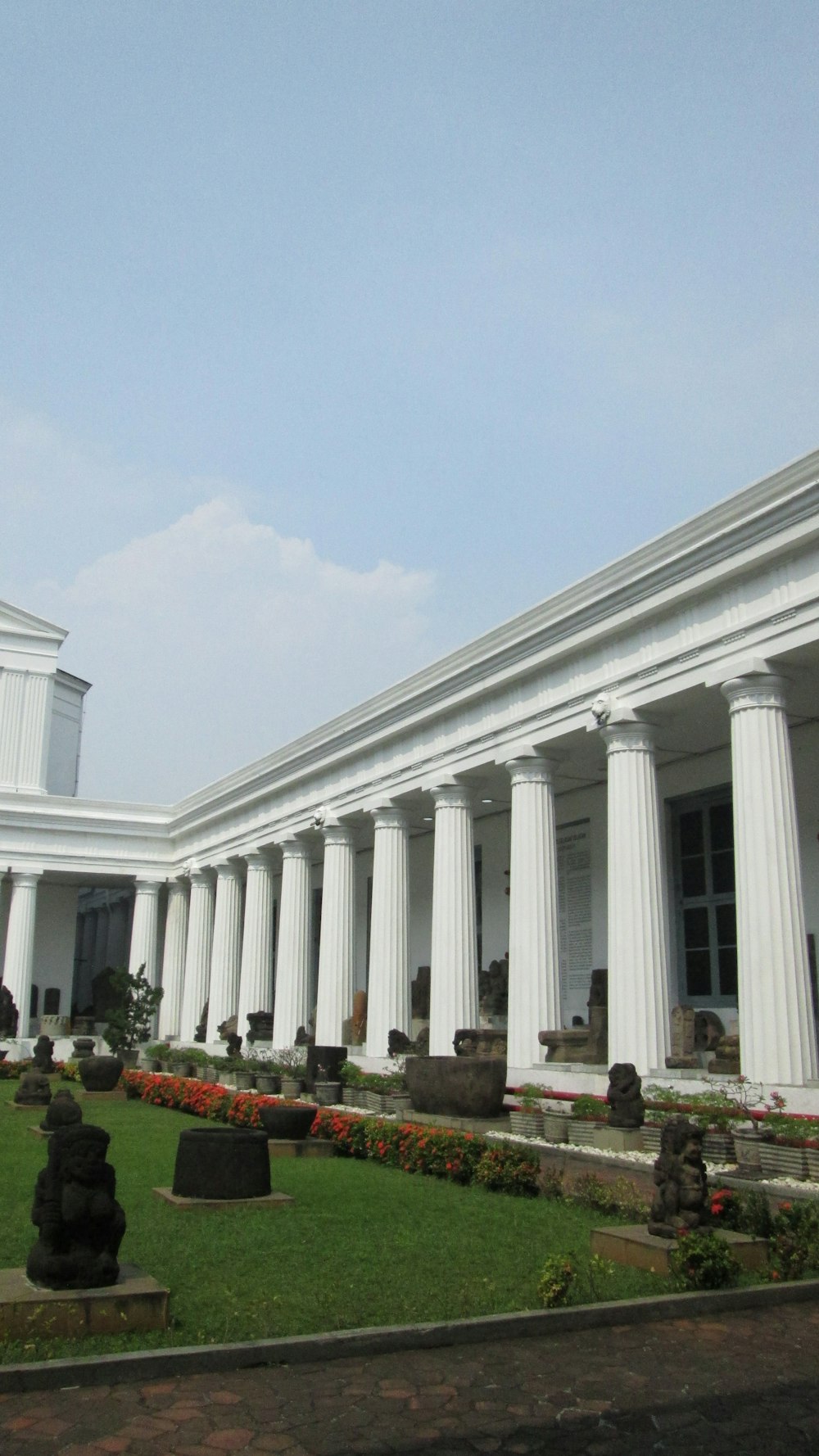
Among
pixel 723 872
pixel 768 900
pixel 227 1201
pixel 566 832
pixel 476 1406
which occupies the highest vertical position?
pixel 566 832

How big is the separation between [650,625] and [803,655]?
11.5 ft

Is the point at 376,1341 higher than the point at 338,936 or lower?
lower

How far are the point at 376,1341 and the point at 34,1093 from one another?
18902 mm

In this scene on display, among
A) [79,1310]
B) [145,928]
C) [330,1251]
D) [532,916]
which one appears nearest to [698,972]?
[532,916]

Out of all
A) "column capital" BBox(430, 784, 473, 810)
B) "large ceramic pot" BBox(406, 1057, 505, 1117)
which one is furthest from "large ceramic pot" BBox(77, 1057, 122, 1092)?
"large ceramic pot" BBox(406, 1057, 505, 1117)

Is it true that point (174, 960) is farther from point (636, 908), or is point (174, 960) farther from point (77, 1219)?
point (77, 1219)

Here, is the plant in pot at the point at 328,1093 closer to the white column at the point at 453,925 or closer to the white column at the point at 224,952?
the white column at the point at 453,925

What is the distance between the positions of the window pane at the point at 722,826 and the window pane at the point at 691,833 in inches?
13.3

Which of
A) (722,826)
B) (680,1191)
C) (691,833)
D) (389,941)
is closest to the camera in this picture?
(680,1191)

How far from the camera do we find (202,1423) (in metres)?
5.64

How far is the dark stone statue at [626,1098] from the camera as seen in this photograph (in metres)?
16.6

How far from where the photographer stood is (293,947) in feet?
120

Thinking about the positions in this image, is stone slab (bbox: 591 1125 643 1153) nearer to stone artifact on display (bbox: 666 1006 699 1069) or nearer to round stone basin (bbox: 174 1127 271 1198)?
stone artifact on display (bbox: 666 1006 699 1069)

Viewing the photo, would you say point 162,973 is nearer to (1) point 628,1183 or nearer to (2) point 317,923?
(2) point 317,923
